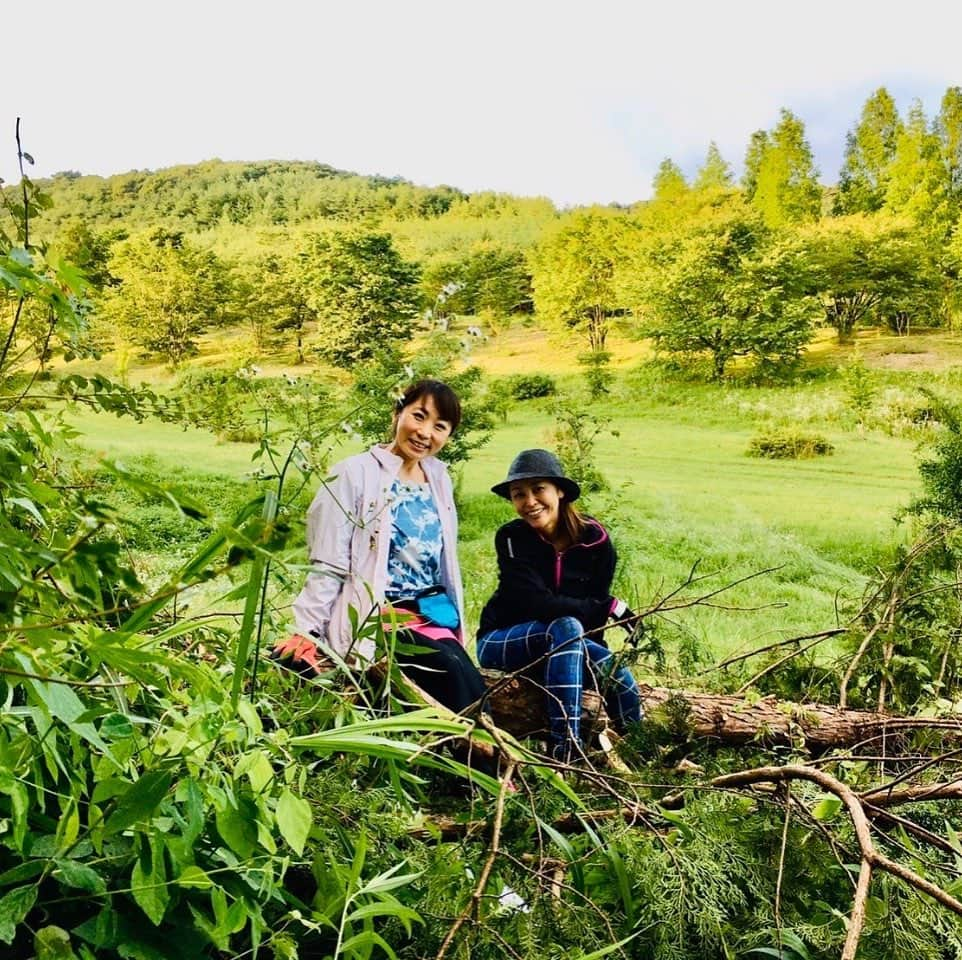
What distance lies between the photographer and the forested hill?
33.5ft

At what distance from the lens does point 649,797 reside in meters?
1.02

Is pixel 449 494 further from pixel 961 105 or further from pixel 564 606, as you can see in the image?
pixel 961 105

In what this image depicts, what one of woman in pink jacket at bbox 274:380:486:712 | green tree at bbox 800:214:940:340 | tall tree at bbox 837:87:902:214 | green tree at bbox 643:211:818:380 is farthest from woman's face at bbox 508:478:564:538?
tall tree at bbox 837:87:902:214

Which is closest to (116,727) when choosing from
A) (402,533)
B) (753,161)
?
(402,533)

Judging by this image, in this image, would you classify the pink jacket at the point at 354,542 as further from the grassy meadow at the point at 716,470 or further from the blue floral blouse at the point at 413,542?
the grassy meadow at the point at 716,470

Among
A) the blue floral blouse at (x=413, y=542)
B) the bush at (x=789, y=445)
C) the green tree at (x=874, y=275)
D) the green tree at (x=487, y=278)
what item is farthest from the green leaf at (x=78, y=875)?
the green tree at (x=874, y=275)

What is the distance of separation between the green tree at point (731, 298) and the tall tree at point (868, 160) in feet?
3.56

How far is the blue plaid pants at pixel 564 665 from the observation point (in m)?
2.02

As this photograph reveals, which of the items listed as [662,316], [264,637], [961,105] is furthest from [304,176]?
[264,637]

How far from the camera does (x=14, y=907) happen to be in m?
0.55

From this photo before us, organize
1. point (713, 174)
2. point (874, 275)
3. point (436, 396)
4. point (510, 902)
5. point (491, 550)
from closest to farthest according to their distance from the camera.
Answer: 1. point (510, 902)
2. point (436, 396)
3. point (491, 550)
4. point (874, 275)
5. point (713, 174)

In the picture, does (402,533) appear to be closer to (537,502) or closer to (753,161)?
(537,502)

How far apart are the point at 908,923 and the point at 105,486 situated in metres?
0.79

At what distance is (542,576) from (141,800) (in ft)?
6.83
